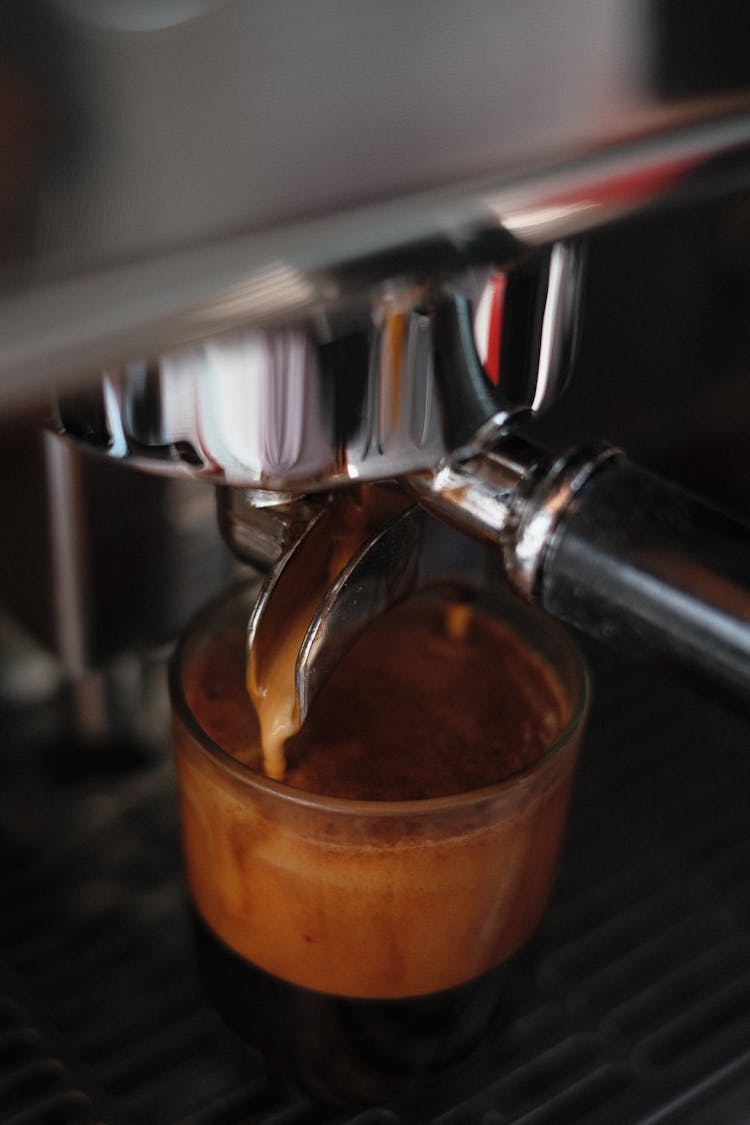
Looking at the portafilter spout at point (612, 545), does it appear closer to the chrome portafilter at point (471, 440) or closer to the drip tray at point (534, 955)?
the chrome portafilter at point (471, 440)

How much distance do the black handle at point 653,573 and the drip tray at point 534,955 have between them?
172 mm

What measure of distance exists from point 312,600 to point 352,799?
0.19 ft

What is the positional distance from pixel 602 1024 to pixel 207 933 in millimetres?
123

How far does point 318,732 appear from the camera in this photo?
0.36m

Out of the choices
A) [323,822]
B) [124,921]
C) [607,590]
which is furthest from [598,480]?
[124,921]

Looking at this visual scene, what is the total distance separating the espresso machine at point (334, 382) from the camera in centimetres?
21

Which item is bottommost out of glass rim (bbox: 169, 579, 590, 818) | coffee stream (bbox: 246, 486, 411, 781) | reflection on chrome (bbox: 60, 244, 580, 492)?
glass rim (bbox: 169, 579, 590, 818)

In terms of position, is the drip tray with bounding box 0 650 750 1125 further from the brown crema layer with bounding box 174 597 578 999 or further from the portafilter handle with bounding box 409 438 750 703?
the portafilter handle with bounding box 409 438 750 703

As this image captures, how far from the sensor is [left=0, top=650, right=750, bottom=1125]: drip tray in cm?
36

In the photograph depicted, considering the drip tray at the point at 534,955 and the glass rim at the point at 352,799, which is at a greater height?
the glass rim at the point at 352,799

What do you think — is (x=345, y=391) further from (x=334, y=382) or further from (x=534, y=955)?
(x=534, y=955)

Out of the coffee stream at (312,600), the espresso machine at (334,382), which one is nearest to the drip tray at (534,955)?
the espresso machine at (334,382)

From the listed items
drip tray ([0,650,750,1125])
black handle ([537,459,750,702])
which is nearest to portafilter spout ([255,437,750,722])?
black handle ([537,459,750,702])

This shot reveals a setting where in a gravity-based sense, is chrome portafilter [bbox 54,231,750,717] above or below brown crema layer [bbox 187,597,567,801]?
above
